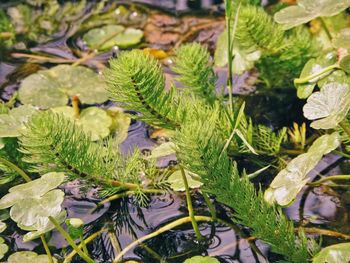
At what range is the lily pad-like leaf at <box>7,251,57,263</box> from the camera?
1.44 m

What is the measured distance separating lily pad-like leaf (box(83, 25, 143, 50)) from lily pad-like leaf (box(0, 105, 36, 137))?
0.63 metres

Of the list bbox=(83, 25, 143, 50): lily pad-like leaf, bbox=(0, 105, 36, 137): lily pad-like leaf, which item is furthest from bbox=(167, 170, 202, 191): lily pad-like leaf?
bbox=(83, 25, 143, 50): lily pad-like leaf

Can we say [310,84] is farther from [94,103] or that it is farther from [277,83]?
[94,103]

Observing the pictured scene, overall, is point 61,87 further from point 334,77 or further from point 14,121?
point 334,77

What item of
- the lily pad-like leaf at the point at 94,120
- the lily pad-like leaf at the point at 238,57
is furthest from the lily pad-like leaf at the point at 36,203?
the lily pad-like leaf at the point at 238,57

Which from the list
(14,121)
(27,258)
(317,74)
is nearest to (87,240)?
(27,258)

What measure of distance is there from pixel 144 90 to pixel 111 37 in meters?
0.89

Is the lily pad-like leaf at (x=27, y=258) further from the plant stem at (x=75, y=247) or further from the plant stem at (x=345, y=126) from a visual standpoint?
the plant stem at (x=345, y=126)

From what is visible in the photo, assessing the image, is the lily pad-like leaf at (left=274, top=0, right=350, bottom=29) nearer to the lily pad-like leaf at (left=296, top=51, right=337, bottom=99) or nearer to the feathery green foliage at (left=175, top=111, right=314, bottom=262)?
the lily pad-like leaf at (left=296, top=51, right=337, bottom=99)

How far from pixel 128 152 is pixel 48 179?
43cm

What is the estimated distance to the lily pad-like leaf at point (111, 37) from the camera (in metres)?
2.25

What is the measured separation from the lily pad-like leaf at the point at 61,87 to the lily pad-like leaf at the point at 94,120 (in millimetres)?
65

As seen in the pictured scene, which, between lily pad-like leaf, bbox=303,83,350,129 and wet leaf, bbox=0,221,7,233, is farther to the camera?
wet leaf, bbox=0,221,7,233

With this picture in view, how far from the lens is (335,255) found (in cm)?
125
